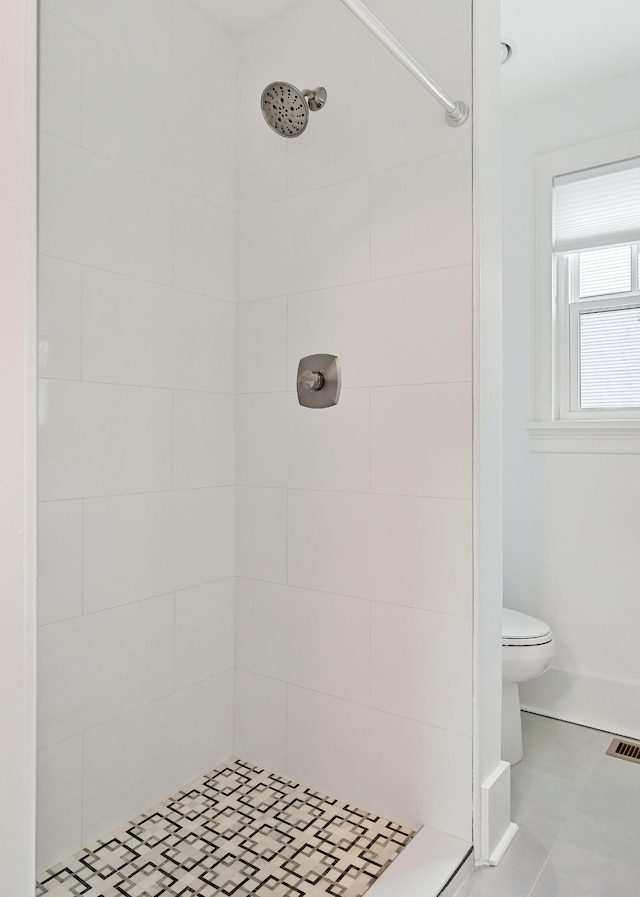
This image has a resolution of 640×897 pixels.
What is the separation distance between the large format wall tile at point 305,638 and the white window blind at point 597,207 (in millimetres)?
1593

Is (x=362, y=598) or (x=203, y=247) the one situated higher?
(x=203, y=247)

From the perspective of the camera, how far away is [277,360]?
1.78m

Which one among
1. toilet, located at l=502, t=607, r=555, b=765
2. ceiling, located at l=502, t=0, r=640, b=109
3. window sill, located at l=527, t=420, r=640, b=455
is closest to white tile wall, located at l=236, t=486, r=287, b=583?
toilet, located at l=502, t=607, r=555, b=765

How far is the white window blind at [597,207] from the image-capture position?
221cm

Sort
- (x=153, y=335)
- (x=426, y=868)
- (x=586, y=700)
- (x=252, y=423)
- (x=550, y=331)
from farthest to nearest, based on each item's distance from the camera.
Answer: (x=550, y=331)
(x=586, y=700)
(x=252, y=423)
(x=153, y=335)
(x=426, y=868)

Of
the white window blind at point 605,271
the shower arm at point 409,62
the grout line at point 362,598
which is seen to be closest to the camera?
the shower arm at point 409,62

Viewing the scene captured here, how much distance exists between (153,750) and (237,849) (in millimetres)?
310

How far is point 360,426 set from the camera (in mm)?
1636

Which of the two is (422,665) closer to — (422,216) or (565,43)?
(422,216)

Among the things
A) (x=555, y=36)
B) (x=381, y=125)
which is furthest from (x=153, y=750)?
(x=555, y=36)

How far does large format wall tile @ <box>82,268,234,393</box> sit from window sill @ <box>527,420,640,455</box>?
1.19 m

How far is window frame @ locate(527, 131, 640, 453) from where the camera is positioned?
89.9 inches

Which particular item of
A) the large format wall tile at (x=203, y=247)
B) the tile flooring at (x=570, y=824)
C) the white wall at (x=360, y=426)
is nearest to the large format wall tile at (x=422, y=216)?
the white wall at (x=360, y=426)

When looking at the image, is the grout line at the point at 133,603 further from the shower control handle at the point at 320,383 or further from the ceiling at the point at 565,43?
the ceiling at the point at 565,43
